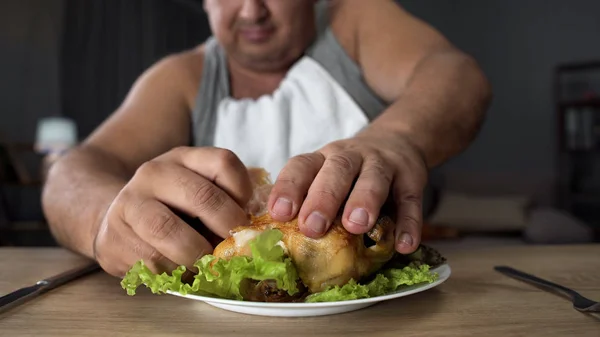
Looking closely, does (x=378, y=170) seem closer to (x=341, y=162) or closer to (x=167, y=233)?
(x=341, y=162)

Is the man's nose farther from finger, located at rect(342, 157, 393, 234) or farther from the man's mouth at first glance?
finger, located at rect(342, 157, 393, 234)

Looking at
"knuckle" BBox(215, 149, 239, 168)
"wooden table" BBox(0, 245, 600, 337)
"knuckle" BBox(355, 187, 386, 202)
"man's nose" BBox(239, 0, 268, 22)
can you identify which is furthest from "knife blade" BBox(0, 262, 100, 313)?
"man's nose" BBox(239, 0, 268, 22)

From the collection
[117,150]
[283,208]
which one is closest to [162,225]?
[283,208]

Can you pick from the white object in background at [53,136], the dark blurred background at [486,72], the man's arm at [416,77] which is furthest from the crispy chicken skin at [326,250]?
the white object in background at [53,136]

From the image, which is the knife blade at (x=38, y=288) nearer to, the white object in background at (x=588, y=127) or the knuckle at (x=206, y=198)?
the knuckle at (x=206, y=198)

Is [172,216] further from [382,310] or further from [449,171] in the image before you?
[449,171]

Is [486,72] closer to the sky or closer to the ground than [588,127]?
closer to the sky
